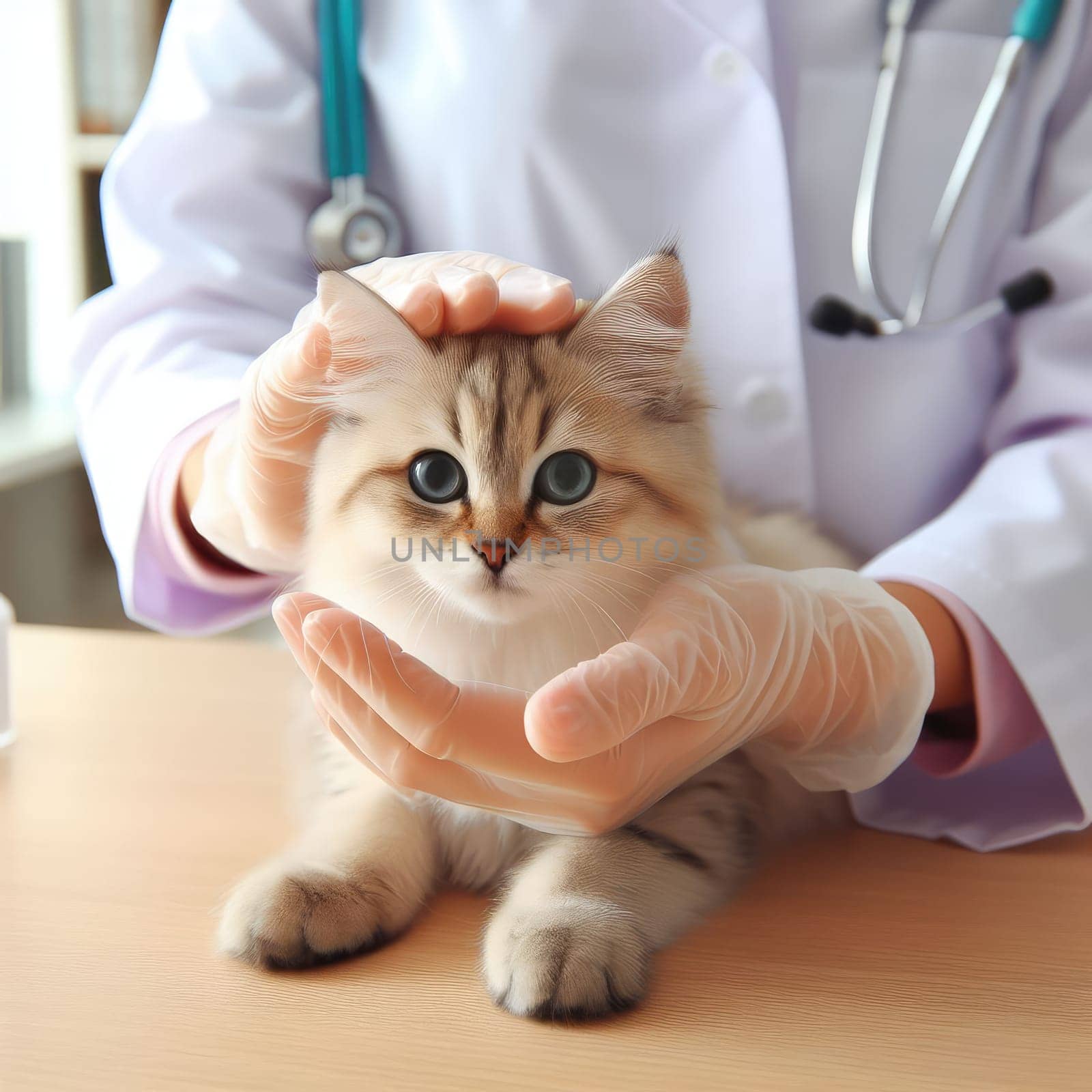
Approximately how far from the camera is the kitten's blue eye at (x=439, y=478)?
2.25 feet

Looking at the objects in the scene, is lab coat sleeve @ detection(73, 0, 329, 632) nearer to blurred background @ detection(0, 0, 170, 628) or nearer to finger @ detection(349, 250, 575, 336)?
finger @ detection(349, 250, 575, 336)

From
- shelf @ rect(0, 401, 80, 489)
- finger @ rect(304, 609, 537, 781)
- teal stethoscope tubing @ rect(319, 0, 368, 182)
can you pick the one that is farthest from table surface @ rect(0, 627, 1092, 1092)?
shelf @ rect(0, 401, 80, 489)

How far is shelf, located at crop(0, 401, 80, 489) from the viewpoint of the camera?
2.33m

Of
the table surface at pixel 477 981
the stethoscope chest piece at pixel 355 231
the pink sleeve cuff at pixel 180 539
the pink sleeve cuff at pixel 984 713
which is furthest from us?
the stethoscope chest piece at pixel 355 231

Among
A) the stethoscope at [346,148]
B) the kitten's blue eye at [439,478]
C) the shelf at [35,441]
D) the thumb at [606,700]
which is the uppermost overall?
the stethoscope at [346,148]

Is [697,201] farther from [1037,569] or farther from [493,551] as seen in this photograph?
[493,551]

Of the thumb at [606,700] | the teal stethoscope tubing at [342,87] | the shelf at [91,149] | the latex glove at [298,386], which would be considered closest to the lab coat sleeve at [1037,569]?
the thumb at [606,700]

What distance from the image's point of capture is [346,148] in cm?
122

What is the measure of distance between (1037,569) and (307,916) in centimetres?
66

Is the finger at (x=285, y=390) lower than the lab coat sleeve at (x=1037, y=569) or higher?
higher

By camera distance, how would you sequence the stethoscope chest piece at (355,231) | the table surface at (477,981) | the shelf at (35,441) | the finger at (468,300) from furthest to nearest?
the shelf at (35,441) → the stethoscope chest piece at (355,231) → the finger at (468,300) → the table surface at (477,981)

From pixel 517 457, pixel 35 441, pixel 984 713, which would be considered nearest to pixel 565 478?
pixel 517 457

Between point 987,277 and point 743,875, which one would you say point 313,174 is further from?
point 743,875

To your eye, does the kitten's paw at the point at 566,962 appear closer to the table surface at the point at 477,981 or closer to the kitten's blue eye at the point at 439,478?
the table surface at the point at 477,981
